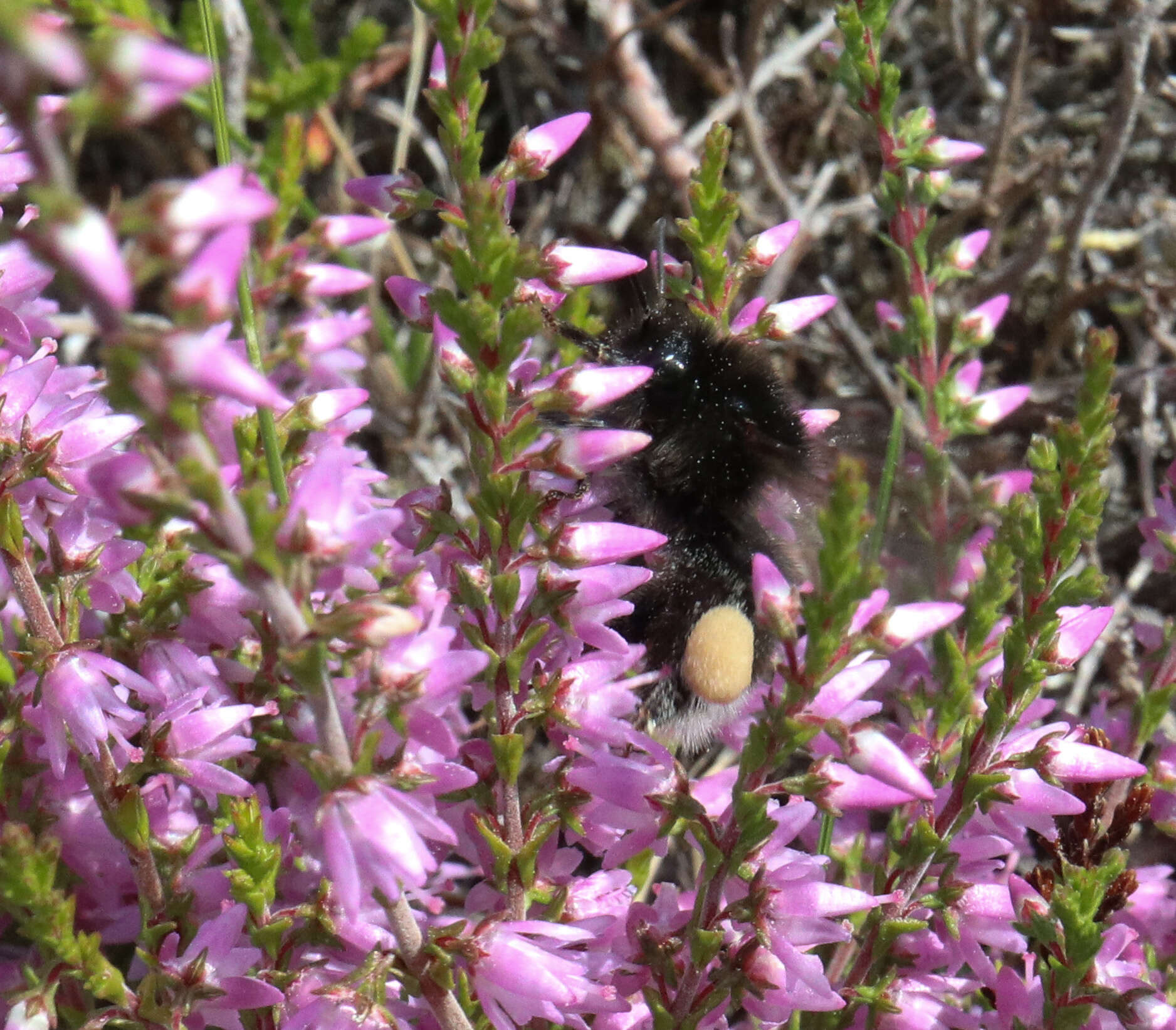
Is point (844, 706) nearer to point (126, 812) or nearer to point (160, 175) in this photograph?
point (126, 812)

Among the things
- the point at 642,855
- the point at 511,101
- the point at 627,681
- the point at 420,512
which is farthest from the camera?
the point at 511,101

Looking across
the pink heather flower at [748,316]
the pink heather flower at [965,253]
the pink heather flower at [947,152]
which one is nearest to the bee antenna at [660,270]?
the pink heather flower at [748,316]

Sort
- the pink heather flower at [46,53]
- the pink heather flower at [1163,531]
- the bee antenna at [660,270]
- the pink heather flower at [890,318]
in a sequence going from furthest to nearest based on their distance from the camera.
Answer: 1. the pink heather flower at [890,318]
2. the pink heather flower at [1163,531]
3. the bee antenna at [660,270]
4. the pink heather flower at [46,53]

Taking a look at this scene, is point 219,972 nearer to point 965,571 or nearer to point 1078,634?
point 1078,634

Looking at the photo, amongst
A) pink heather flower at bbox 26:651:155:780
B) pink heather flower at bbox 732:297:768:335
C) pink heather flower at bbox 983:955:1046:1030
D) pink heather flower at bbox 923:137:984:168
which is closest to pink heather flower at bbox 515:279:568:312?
pink heather flower at bbox 732:297:768:335

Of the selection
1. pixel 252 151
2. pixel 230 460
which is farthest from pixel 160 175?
pixel 230 460

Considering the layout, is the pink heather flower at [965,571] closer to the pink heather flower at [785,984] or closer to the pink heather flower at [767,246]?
the pink heather flower at [767,246]

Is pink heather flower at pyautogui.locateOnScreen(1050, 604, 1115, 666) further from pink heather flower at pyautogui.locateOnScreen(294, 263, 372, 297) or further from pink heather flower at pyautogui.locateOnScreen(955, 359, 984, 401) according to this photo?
pink heather flower at pyautogui.locateOnScreen(294, 263, 372, 297)
